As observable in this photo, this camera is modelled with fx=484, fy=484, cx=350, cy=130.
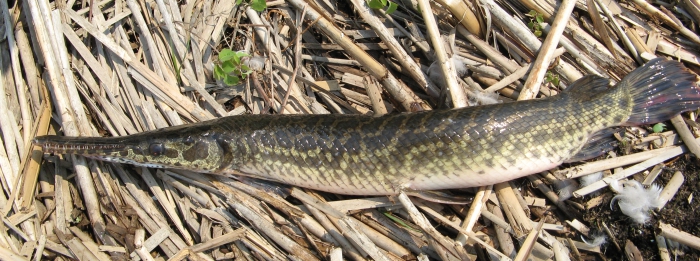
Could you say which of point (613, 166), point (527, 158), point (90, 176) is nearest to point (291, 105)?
point (90, 176)

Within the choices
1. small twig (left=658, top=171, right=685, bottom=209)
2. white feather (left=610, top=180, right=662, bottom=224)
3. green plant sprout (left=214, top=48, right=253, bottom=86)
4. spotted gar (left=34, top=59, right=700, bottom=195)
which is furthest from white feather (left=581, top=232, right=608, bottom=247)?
green plant sprout (left=214, top=48, right=253, bottom=86)

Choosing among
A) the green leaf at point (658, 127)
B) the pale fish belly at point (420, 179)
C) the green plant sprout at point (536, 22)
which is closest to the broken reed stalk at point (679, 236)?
the green leaf at point (658, 127)

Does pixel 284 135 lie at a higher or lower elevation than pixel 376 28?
lower

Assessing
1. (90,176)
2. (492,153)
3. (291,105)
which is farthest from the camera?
(291,105)

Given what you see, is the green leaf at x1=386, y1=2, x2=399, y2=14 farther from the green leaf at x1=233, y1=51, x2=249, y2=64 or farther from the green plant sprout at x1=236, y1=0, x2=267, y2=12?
the green leaf at x1=233, y1=51, x2=249, y2=64

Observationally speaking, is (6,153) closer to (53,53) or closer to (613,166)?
(53,53)

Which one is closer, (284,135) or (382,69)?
(284,135)
